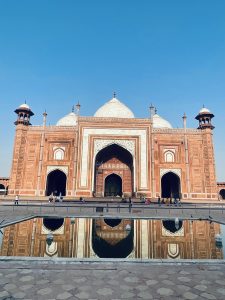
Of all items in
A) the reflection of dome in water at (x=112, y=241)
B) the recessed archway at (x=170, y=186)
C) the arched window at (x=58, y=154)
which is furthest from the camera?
the recessed archway at (x=170, y=186)

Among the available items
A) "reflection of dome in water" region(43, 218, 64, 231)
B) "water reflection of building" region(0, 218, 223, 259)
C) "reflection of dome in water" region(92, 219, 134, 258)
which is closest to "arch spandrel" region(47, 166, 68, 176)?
"reflection of dome in water" region(43, 218, 64, 231)

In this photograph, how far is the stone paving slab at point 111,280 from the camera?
335cm

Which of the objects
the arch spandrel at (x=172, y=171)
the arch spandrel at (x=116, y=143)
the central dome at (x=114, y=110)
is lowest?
the arch spandrel at (x=172, y=171)

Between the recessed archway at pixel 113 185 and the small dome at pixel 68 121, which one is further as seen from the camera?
the small dome at pixel 68 121

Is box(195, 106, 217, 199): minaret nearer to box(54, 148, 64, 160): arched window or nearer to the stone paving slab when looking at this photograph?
box(54, 148, 64, 160): arched window

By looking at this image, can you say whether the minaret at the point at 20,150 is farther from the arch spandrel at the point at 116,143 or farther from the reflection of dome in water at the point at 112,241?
the reflection of dome in water at the point at 112,241

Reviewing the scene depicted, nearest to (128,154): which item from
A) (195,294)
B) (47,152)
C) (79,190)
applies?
(79,190)

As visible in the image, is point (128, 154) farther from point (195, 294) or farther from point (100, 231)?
point (195, 294)

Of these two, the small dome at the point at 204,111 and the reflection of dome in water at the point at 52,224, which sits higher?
the small dome at the point at 204,111

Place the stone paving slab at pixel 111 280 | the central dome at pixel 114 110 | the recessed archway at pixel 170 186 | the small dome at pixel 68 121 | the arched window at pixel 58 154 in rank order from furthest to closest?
1. the small dome at pixel 68 121
2. the central dome at pixel 114 110
3. the recessed archway at pixel 170 186
4. the arched window at pixel 58 154
5. the stone paving slab at pixel 111 280

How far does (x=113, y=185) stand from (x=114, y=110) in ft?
30.3

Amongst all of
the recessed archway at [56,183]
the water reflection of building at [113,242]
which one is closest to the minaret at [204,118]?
the recessed archway at [56,183]

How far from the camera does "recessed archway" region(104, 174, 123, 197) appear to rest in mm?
27391

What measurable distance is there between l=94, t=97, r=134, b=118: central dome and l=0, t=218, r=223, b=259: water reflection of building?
21178 mm
